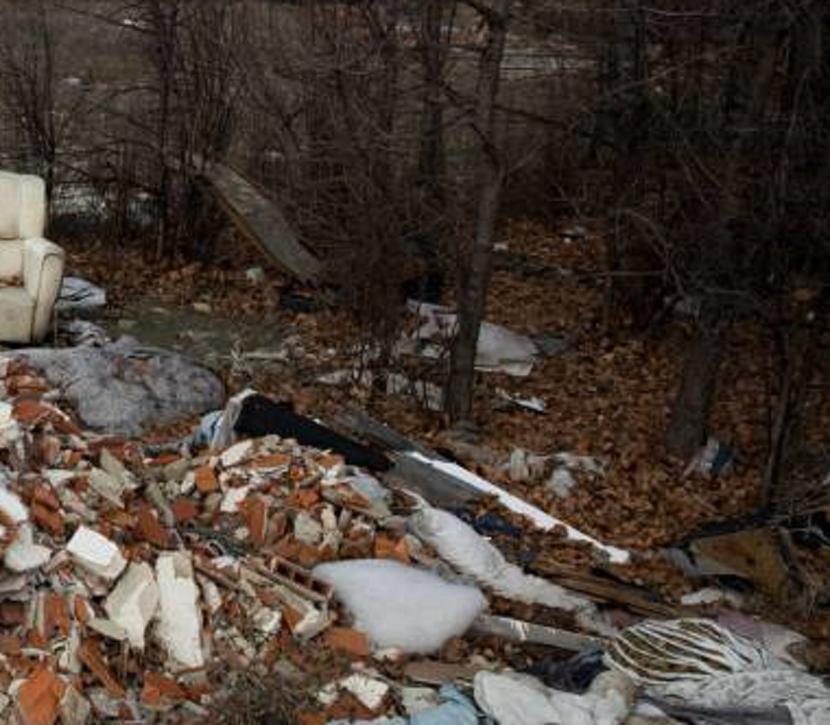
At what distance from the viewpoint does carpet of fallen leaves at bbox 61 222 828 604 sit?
679 cm

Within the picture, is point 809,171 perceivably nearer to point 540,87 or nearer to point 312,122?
point 312,122

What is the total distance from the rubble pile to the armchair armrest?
2150 mm

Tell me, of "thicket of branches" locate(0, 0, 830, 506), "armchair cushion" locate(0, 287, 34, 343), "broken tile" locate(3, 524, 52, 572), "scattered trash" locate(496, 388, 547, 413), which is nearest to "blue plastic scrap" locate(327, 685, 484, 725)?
"broken tile" locate(3, 524, 52, 572)

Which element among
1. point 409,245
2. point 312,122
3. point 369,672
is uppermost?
Answer: point 312,122

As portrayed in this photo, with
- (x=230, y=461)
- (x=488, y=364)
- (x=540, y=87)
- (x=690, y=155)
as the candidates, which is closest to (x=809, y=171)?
(x=690, y=155)

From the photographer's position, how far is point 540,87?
11.4 meters

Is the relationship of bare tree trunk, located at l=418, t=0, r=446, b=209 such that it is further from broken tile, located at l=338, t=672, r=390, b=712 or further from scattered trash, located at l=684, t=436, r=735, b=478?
broken tile, located at l=338, t=672, r=390, b=712

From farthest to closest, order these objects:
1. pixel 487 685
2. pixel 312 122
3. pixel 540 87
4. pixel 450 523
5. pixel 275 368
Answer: pixel 540 87, pixel 312 122, pixel 275 368, pixel 450 523, pixel 487 685

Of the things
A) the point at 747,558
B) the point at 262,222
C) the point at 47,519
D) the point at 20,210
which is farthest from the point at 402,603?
the point at 262,222

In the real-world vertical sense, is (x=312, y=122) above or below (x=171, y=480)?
above

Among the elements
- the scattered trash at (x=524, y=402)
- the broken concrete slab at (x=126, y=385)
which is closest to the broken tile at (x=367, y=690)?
the broken concrete slab at (x=126, y=385)

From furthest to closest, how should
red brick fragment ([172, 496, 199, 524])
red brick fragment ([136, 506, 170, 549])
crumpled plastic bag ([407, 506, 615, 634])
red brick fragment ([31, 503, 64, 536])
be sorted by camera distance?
crumpled plastic bag ([407, 506, 615, 634]) → red brick fragment ([172, 496, 199, 524]) → red brick fragment ([136, 506, 170, 549]) → red brick fragment ([31, 503, 64, 536])

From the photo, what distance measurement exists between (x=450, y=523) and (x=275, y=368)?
2969mm

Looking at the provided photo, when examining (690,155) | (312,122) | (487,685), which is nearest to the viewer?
(487,685)
